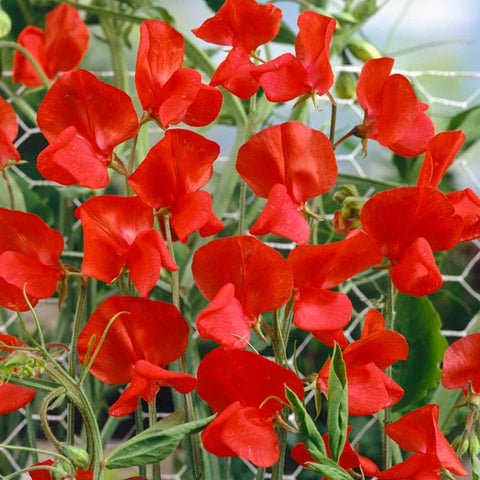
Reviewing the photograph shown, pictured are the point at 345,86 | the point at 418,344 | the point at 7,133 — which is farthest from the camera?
the point at 345,86

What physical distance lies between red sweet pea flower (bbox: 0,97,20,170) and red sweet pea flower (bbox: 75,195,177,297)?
0.34 feet

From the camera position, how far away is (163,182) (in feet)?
1.12

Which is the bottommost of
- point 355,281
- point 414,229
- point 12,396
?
point 355,281

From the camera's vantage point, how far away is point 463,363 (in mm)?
375

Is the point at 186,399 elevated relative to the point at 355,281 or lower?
elevated

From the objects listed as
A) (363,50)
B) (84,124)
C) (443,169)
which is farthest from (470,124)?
(84,124)

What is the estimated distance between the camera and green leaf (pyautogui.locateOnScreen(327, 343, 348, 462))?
11.7 inches

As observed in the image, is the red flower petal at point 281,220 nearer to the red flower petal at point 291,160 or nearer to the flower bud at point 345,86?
the red flower petal at point 291,160

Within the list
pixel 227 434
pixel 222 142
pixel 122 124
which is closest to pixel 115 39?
pixel 222 142

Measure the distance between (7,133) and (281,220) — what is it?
190 millimetres

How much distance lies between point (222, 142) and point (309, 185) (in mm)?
454

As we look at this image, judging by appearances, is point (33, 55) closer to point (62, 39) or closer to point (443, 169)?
point (62, 39)

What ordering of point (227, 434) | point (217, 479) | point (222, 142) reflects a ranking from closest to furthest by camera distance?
point (227, 434) < point (217, 479) < point (222, 142)

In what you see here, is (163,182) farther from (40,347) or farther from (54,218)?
(54,218)
